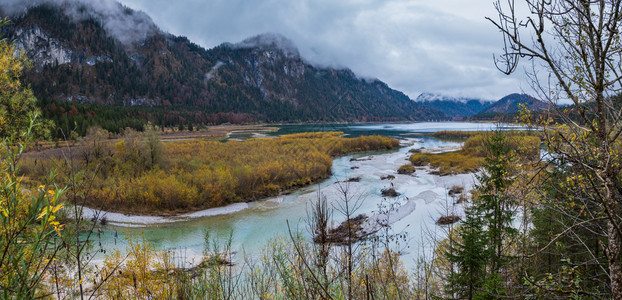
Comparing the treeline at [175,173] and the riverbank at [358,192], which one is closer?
the riverbank at [358,192]

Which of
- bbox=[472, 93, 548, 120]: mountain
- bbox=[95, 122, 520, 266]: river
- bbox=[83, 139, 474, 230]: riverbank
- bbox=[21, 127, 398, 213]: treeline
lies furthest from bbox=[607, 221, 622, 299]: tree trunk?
bbox=[21, 127, 398, 213]: treeline

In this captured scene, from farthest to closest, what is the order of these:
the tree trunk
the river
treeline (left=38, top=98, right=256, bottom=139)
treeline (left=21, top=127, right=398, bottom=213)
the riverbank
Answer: treeline (left=38, top=98, right=256, bottom=139) < treeline (left=21, top=127, right=398, bottom=213) < the riverbank < the river < the tree trunk

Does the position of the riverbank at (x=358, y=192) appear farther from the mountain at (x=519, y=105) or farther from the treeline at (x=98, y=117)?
the treeline at (x=98, y=117)

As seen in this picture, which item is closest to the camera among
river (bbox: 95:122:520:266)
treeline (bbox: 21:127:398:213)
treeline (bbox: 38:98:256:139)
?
river (bbox: 95:122:520:266)

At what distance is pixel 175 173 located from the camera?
84.2 feet

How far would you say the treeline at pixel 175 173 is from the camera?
20.9 metres

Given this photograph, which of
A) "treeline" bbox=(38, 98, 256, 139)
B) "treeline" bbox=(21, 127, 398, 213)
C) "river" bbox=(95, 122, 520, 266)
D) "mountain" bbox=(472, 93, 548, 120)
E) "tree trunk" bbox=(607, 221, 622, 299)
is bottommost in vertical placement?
"river" bbox=(95, 122, 520, 266)

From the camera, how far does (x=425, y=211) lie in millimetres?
19922

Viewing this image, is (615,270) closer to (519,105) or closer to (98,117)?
(519,105)

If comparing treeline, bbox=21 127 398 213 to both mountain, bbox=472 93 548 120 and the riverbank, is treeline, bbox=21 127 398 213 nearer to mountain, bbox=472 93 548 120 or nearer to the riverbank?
the riverbank

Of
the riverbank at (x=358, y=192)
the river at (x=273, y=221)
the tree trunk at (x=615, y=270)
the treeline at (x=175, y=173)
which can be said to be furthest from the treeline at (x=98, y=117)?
the tree trunk at (x=615, y=270)

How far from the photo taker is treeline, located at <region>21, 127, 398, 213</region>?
20.9 metres

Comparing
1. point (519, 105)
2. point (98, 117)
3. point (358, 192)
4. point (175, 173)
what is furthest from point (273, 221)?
point (98, 117)

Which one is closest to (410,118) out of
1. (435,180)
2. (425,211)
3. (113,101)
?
(435,180)
